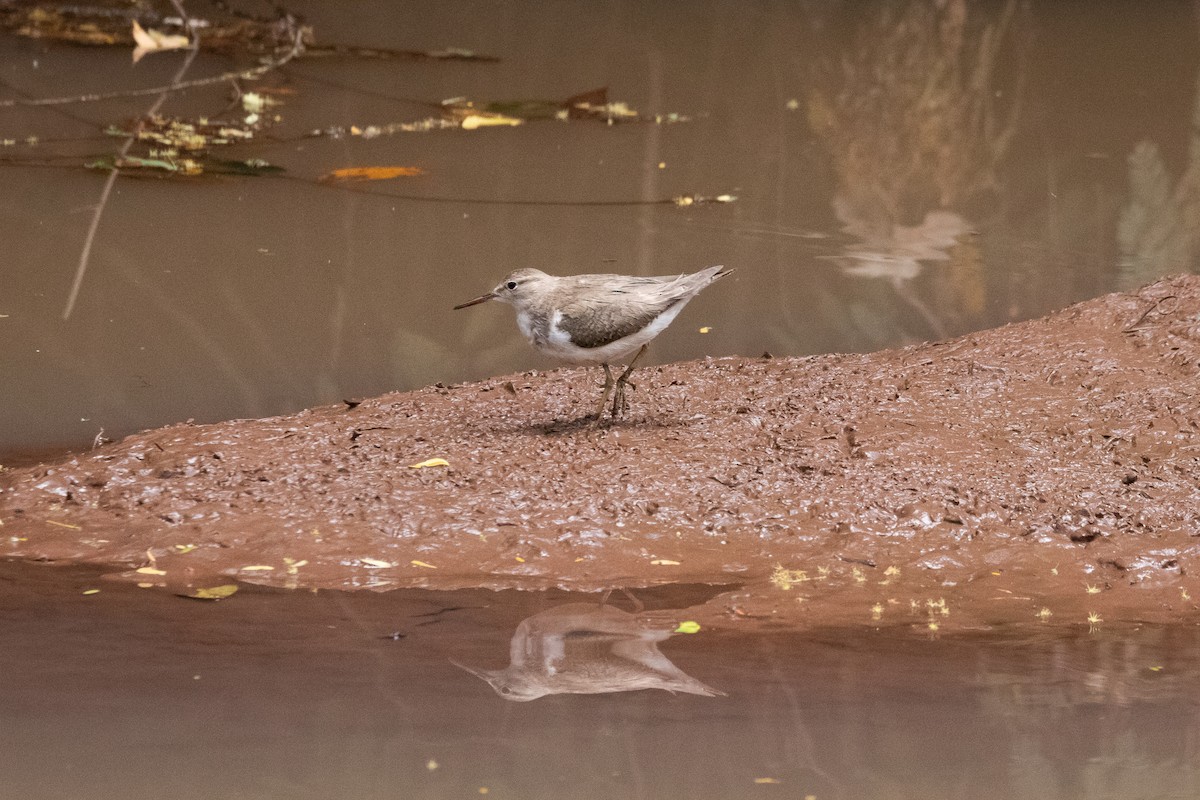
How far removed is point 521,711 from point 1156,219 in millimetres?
6820

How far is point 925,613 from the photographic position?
4.53 meters

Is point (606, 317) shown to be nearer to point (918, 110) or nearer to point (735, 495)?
point (735, 495)

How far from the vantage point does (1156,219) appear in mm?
9125

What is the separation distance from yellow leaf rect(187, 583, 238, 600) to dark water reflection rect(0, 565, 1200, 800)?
0.05 metres

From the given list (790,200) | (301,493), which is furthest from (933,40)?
(301,493)

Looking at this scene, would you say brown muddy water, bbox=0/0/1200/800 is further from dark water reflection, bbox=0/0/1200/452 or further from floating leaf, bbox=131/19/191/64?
floating leaf, bbox=131/19/191/64

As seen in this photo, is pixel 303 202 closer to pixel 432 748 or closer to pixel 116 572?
pixel 116 572

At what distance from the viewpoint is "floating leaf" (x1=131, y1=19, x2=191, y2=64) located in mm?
12594

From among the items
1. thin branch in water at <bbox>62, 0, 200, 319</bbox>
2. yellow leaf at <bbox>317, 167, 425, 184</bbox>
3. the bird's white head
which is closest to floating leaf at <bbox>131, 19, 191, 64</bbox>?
thin branch in water at <bbox>62, 0, 200, 319</bbox>

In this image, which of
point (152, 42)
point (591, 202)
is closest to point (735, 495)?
point (591, 202)

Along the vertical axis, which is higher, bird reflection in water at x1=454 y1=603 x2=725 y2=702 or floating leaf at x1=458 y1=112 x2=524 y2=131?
floating leaf at x1=458 y1=112 x2=524 y2=131

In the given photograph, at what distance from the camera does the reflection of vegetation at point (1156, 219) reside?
8297mm

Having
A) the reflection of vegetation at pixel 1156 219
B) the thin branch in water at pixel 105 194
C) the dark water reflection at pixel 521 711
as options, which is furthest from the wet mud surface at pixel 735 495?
the reflection of vegetation at pixel 1156 219

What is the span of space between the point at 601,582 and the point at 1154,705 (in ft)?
5.70
